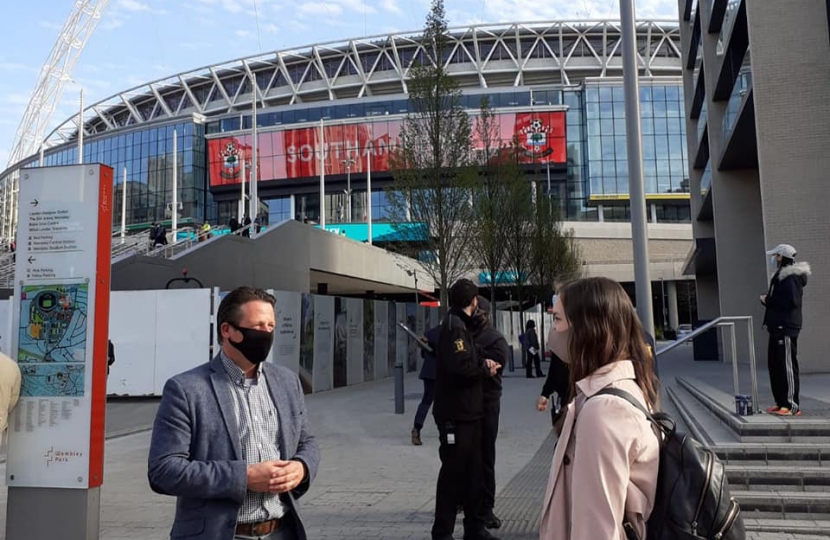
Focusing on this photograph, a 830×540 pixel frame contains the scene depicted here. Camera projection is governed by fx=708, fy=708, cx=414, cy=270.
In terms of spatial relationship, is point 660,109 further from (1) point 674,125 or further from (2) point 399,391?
(2) point 399,391

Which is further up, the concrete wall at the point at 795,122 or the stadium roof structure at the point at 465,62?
the stadium roof structure at the point at 465,62

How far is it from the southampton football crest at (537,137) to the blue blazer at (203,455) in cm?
6958

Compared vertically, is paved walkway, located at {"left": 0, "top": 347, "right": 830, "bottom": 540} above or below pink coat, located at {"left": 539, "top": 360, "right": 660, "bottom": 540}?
below

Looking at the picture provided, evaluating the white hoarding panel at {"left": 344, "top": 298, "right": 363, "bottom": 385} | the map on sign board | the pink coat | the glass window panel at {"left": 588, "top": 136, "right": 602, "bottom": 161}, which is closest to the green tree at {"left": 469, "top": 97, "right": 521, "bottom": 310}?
the white hoarding panel at {"left": 344, "top": 298, "right": 363, "bottom": 385}

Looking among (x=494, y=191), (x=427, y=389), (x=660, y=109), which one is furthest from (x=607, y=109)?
(x=427, y=389)

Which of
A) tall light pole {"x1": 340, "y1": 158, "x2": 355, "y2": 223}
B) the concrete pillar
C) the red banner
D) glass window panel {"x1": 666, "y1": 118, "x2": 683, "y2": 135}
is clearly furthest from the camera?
glass window panel {"x1": 666, "y1": 118, "x2": 683, "y2": 135}

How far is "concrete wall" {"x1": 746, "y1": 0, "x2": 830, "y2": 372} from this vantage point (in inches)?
606

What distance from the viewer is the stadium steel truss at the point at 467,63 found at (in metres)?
83.5

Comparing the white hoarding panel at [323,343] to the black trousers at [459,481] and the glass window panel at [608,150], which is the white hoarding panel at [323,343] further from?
the glass window panel at [608,150]

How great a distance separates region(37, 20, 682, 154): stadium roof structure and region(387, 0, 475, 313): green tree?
65.7 meters

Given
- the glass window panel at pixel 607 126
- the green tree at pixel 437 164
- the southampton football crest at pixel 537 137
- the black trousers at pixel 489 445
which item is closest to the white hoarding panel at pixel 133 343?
the green tree at pixel 437 164

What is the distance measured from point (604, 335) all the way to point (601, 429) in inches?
12.6

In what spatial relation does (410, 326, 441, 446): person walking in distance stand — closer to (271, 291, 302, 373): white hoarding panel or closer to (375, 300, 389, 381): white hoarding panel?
(271, 291, 302, 373): white hoarding panel

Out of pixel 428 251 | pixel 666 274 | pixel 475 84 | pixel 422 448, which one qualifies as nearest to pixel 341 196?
pixel 475 84
